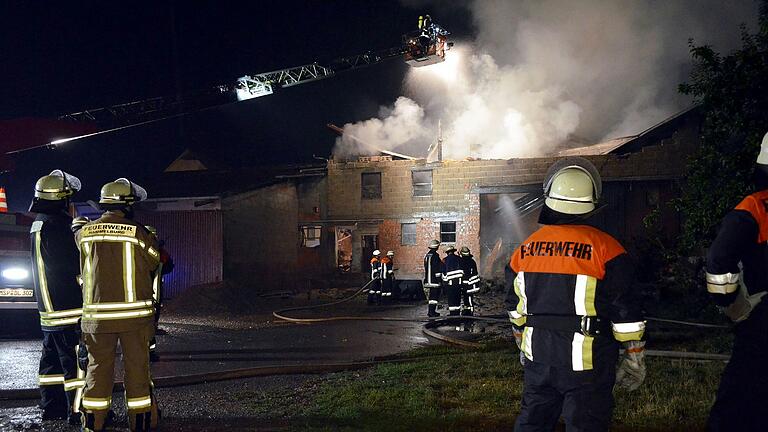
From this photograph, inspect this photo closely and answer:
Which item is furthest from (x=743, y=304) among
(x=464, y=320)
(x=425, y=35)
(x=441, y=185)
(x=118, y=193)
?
(x=425, y=35)

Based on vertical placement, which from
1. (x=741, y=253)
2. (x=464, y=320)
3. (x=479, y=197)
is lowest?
(x=464, y=320)

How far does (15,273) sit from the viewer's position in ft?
29.8

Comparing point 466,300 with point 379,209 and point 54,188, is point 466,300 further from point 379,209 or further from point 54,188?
point 379,209

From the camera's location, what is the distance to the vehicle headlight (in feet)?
29.6

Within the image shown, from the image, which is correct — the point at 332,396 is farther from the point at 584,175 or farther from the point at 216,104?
the point at 216,104

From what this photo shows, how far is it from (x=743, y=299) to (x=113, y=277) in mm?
3910

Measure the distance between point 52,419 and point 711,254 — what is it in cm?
499

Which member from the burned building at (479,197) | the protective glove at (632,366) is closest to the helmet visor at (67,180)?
the protective glove at (632,366)

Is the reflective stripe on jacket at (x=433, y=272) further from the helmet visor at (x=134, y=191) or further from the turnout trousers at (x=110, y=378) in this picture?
the turnout trousers at (x=110, y=378)

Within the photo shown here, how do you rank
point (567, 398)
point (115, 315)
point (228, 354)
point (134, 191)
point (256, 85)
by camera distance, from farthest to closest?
point (256, 85) → point (228, 354) → point (134, 191) → point (115, 315) → point (567, 398)

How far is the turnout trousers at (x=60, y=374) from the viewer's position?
15.1ft

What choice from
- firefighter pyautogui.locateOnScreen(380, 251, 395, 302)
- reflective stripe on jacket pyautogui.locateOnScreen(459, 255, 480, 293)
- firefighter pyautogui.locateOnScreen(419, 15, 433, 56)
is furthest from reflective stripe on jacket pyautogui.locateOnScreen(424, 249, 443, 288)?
firefighter pyautogui.locateOnScreen(419, 15, 433, 56)

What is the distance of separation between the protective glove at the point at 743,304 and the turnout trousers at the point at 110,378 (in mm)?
3662

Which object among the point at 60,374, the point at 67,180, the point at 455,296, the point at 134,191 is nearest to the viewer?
the point at 134,191
